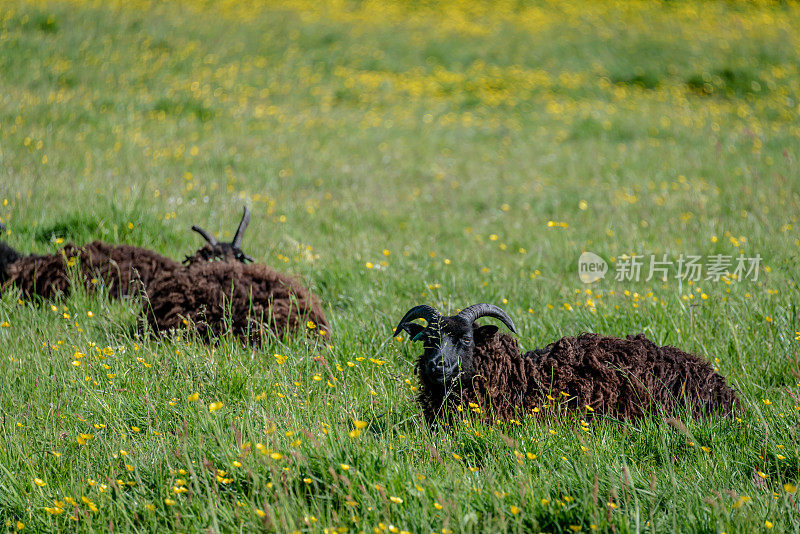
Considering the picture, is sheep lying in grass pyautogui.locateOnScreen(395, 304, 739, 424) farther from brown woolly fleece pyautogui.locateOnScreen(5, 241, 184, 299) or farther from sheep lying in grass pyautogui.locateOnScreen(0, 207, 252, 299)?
brown woolly fleece pyautogui.locateOnScreen(5, 241, 184, 299)

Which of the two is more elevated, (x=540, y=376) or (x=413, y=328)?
(x=413, y=328)

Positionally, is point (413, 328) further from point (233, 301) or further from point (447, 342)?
point (233, 301)

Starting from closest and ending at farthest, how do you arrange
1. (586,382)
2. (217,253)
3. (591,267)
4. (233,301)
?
1. (586,382)
2. (233,301)
3. (217,253)
4. (591,267)

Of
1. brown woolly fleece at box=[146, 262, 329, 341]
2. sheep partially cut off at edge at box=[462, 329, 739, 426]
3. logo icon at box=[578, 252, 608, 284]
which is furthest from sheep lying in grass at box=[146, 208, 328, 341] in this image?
logo icon at box=[578, 252, 608, 284]

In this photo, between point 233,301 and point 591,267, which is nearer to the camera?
point 233,301

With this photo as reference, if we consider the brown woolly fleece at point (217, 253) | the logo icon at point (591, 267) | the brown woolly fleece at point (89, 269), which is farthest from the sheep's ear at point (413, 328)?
the logo icon at point (591, 267)

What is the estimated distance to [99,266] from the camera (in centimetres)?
640

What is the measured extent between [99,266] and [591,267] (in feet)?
16.0

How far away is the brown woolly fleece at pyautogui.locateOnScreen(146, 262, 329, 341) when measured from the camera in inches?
211

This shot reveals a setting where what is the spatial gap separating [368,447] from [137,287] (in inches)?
128

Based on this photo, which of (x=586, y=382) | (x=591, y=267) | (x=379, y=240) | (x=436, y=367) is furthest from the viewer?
(x=379, y=240)

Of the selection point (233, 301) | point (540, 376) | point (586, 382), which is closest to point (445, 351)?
point (540, 376)

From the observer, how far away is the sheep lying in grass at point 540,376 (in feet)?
14.0

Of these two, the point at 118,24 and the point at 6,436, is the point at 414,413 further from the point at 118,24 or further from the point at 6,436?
the point at 118,24
